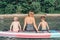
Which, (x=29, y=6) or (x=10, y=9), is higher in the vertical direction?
(x=29, y=6)

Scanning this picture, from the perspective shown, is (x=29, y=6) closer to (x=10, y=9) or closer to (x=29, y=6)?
(x=29, y=6)

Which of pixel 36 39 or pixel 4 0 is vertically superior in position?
pixel 4 0

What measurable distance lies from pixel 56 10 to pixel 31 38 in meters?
6.82

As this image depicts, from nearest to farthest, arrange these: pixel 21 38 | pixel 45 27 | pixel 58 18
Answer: pixel 21 38 → pixel 45 27 → pixel 58 18

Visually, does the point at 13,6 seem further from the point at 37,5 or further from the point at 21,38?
the point at 21,38

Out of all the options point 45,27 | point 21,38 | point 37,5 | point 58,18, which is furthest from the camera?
point 37,5

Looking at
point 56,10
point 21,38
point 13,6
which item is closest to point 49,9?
point 56,10

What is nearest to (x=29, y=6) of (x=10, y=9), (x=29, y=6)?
(x=29, y=6)

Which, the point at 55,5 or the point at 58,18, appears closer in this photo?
the point at 58,18

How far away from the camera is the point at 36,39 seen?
25.3ft

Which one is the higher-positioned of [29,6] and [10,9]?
[29,6]

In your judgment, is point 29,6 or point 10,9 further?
point 29,6

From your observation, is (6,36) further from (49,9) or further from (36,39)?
(49,9)

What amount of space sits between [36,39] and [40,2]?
670cm
